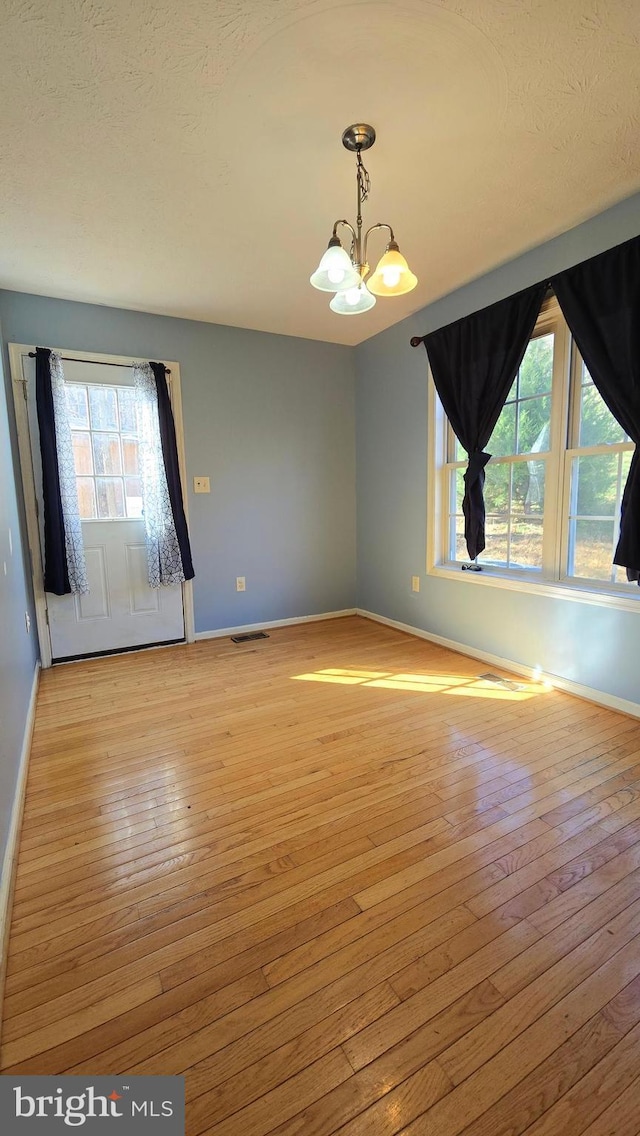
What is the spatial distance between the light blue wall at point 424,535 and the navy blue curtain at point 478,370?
0.14 metres

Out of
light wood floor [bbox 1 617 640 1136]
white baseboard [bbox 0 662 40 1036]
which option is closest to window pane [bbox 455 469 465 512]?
light wood floor [bbox 1 617 640 1136]

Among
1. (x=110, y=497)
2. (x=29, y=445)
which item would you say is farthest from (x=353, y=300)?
(x=29, y=445)

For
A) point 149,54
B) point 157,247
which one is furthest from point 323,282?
point 157,247

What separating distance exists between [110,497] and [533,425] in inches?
117

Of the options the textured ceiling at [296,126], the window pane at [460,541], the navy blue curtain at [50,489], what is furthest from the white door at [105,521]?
the window pane at [460,541]

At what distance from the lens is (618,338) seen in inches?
87.7

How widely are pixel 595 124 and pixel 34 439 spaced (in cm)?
345

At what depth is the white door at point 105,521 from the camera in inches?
131

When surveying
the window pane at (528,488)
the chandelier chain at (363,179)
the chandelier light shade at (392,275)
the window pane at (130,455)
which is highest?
the chandelier chain at (363,179)

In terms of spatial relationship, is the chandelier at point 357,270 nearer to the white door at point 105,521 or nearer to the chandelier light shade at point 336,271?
the chandelier light shade at point 336,271

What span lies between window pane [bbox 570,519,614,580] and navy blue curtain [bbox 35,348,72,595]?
131 inches

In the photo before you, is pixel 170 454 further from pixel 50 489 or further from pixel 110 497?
pixel 50 489

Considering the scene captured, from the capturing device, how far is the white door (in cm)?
332

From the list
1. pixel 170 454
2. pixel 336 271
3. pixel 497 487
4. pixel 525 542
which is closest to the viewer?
pixel 336 271
